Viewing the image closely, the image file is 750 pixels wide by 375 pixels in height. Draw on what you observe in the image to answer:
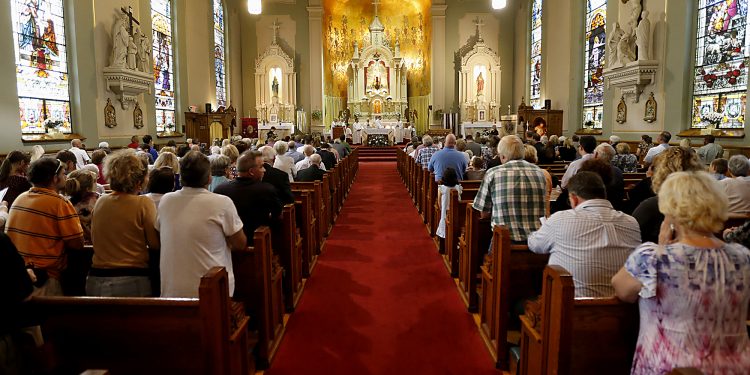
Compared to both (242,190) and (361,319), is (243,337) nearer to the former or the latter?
(242,190)

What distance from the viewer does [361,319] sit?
13.3ft

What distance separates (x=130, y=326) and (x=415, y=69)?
2188 centimetres

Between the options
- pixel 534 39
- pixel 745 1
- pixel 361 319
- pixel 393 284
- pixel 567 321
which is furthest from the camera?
pixel 534 39

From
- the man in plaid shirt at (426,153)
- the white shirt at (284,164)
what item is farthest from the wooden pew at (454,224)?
the man in plaid shirt at (426,153)

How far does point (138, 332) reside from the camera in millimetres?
2156

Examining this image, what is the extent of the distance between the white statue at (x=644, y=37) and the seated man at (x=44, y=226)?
11347 millimetres

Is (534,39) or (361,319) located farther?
(534,39)

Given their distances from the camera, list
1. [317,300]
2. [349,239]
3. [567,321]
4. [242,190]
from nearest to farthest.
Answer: [567,321]
[242,190]
[317,300]
[349,239]

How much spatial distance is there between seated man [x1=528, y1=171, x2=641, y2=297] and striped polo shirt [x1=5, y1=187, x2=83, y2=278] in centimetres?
270

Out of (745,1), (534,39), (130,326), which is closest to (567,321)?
(130,326)

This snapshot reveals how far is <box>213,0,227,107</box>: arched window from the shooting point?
18.0m

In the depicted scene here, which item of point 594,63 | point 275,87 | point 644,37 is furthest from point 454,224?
point 275,87

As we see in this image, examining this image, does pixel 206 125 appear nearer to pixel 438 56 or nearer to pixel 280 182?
pixel 438 56

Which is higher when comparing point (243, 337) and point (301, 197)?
point (301, 197)
